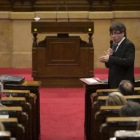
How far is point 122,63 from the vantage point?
599cm

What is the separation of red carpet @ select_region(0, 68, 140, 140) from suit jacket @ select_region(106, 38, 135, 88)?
0.98 metres

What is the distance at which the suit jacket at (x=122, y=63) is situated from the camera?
6020mm

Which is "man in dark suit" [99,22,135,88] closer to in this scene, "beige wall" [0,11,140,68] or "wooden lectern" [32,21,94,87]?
"wooden lectern" [32,21,94,87]

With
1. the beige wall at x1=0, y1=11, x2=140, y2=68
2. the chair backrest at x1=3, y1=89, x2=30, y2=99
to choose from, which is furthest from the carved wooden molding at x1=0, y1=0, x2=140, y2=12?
the chair backrest at x1=3, y1=89, x2=30, y2=99

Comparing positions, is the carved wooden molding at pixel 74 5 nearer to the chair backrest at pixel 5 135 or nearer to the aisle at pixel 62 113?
the aisle at pixel 62 113

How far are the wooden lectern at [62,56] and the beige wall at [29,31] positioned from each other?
3.00m

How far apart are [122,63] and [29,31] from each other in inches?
298

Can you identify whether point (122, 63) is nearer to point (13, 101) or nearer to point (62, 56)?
point (13, 101)

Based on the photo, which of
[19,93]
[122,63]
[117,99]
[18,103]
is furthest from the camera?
[122,63]

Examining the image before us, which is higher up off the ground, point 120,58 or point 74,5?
point 74,5

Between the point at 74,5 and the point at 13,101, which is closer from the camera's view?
the point at 13,101

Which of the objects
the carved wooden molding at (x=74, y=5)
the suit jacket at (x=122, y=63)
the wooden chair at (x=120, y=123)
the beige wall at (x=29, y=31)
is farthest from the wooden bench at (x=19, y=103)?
the carved wooden molding at (x=74, y=5)

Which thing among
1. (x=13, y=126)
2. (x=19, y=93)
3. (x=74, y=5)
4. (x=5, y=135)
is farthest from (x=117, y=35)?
(x=74, y=5)

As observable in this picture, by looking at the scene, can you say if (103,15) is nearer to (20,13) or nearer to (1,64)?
(20,13)
